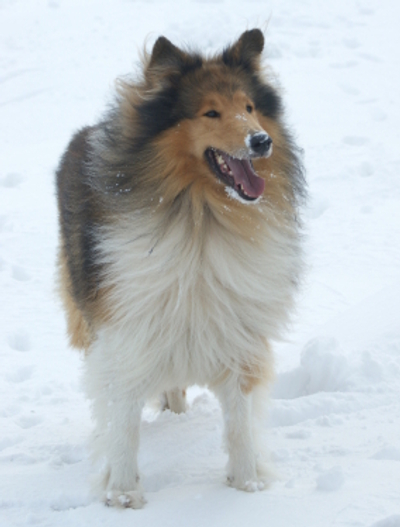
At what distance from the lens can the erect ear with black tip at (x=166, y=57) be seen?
118 inches

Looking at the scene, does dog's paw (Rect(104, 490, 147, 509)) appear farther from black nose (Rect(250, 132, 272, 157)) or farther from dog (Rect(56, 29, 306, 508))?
black nose (Rect(250, 132, 272, 157))

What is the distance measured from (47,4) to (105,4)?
103cm

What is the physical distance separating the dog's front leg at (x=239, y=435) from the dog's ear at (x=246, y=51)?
4.89 ft

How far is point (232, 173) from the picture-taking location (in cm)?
290

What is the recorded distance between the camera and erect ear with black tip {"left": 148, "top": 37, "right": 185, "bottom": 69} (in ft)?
9.84

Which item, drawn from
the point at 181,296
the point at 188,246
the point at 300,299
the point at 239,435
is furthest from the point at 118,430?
the point at 300,299

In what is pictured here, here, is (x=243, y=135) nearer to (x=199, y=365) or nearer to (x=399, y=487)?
(x=199, y=365)

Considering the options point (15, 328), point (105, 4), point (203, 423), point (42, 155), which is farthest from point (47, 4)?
point (203, 423)

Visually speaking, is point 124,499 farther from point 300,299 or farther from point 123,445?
point 300,299

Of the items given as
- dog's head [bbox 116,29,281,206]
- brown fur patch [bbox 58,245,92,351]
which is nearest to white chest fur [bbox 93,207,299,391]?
dog's head [bbox 116,29,281,206]

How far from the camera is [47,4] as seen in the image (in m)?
11.9

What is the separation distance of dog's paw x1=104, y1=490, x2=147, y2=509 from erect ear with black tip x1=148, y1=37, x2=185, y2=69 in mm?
1916

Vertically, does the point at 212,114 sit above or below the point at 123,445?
above

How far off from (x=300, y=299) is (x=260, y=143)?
2.79 m
